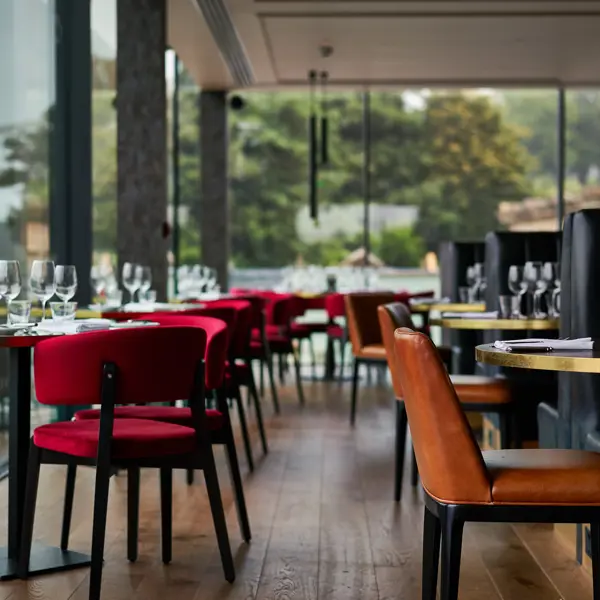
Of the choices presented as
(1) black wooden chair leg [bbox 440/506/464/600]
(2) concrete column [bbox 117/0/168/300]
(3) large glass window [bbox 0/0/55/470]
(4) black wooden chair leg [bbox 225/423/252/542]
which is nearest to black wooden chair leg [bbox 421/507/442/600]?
(1) black wooden chair leg [bbox 440/506/464/600]

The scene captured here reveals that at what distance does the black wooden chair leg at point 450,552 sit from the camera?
8.90ft

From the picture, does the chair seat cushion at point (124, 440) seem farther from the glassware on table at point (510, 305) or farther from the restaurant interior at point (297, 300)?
the glassware on table at point (510, 305)

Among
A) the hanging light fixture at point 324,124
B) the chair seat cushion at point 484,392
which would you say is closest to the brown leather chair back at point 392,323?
the chair seat cushion at point 484,392

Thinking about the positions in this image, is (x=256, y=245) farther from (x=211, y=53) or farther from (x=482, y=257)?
(x=482, y=257)

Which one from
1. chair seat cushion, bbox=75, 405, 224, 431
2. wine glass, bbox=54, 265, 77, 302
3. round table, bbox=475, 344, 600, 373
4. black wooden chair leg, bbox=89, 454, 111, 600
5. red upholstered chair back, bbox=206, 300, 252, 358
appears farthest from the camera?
red upholstered chair back, bbox=206, 300, 252, 358

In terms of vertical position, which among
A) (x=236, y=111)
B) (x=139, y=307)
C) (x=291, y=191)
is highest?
(x=236, y=111)

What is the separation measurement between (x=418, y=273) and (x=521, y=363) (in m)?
9.99

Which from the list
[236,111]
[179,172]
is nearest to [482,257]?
[179,172]

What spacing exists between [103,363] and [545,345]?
4.27 ft

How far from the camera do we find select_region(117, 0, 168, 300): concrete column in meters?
7.57

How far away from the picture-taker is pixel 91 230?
748cm

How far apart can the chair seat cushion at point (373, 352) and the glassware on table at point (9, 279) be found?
3.72 metres

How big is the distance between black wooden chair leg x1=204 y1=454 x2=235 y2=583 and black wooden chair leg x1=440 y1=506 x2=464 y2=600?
101 centimetres

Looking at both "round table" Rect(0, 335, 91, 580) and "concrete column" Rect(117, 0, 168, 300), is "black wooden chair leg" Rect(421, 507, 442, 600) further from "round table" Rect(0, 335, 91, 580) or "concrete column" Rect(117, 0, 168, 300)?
"concrete column" Rect(117, 0, 168, 300)
